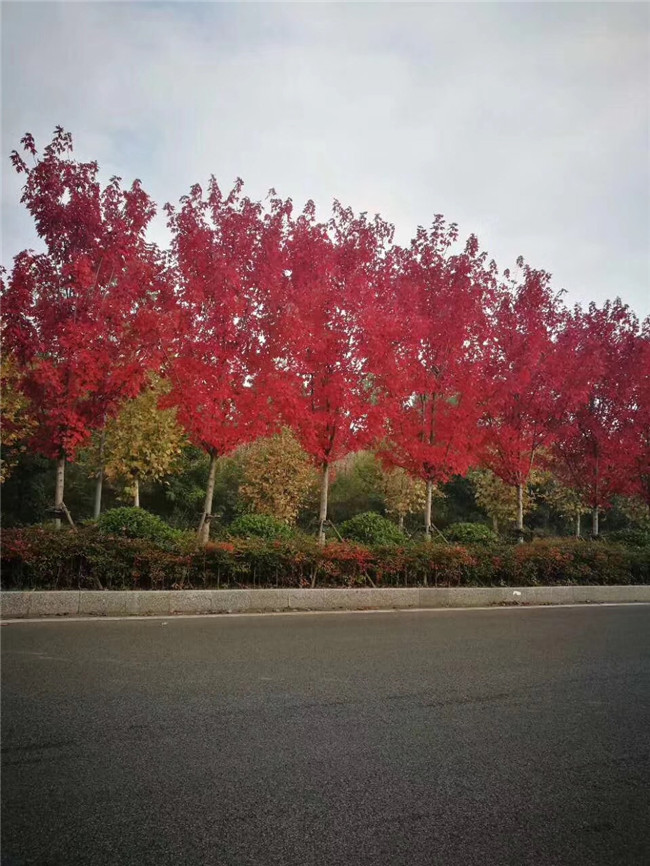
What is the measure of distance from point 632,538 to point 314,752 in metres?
17.2

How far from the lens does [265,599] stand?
9219 mm

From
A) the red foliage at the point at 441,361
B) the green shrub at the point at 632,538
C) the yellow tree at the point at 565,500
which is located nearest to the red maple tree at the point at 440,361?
the red foliage at the point at 441,361

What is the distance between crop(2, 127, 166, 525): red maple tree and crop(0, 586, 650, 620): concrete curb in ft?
11.5

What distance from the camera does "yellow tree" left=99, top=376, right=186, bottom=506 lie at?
2238 centimetres

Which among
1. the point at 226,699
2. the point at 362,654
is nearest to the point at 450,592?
the point at 362,654

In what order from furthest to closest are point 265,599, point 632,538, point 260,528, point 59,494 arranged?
point 632,538 < point 260,528 < point 59,494 < point 265,599

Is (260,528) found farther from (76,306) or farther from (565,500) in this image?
(565,500)

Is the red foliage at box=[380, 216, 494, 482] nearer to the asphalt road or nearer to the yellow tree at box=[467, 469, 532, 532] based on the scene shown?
the asphalt road

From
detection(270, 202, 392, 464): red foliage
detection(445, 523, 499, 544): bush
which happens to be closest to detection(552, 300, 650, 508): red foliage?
detection(445, 523, 499, 544): bush

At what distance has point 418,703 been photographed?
496cm

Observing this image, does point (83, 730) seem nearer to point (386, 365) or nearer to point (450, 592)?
point (450, 592)

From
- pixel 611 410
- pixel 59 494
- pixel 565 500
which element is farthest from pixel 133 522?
pixel 565 500

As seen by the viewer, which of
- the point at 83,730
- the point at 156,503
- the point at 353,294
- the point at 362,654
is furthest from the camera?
the point at 156,503

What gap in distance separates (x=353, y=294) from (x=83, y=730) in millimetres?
10227
